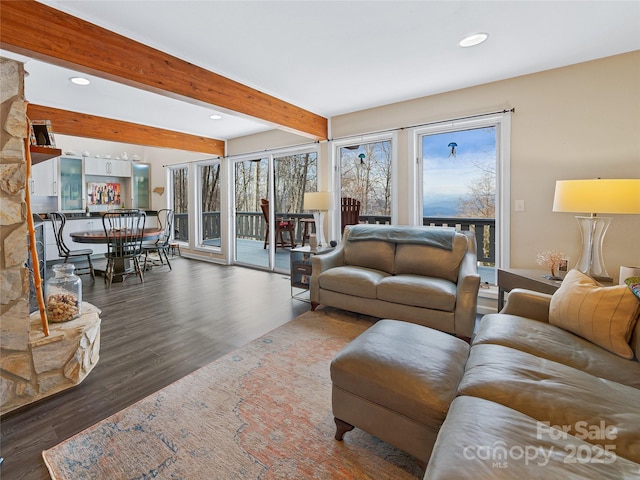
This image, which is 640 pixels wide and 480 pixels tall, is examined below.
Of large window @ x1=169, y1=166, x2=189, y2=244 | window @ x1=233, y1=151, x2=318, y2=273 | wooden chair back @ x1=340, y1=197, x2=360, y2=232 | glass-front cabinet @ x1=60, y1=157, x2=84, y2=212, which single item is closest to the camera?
wooden chair back @ x1=340, y1=197, x2=360, y2=232

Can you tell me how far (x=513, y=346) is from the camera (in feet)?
5.25

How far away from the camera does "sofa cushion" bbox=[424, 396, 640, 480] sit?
84 cm

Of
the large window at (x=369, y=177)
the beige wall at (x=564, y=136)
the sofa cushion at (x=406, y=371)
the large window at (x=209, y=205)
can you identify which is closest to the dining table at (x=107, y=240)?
the large window at (x=209, y=205)

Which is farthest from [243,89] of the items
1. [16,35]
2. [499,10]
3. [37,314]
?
[37,314]

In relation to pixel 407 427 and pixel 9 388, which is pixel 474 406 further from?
pixel 9 388

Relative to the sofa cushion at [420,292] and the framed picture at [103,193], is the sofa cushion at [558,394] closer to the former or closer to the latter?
the sofa cushion at [420,292]

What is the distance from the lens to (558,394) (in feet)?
3.91

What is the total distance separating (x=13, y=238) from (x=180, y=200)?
6.03 metres

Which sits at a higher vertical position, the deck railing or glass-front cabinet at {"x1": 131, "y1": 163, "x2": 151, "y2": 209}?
glass-front cabinet at {"x1": 131, "y1": 163, "x2": 151, "y2": 209}

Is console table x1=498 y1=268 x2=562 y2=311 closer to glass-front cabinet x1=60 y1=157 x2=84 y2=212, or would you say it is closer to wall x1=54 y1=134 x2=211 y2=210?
wall x1=54 y1=134 x2=211 y2=210

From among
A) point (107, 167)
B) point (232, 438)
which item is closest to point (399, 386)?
point (232, 438)

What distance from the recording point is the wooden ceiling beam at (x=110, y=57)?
6.07ft

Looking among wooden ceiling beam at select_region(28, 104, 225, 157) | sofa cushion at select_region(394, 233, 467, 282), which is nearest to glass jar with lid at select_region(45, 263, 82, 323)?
sofa cushion at select_region(394, 233, 467, 282)

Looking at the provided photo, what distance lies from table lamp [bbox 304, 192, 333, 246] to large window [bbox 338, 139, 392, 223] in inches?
17.8
